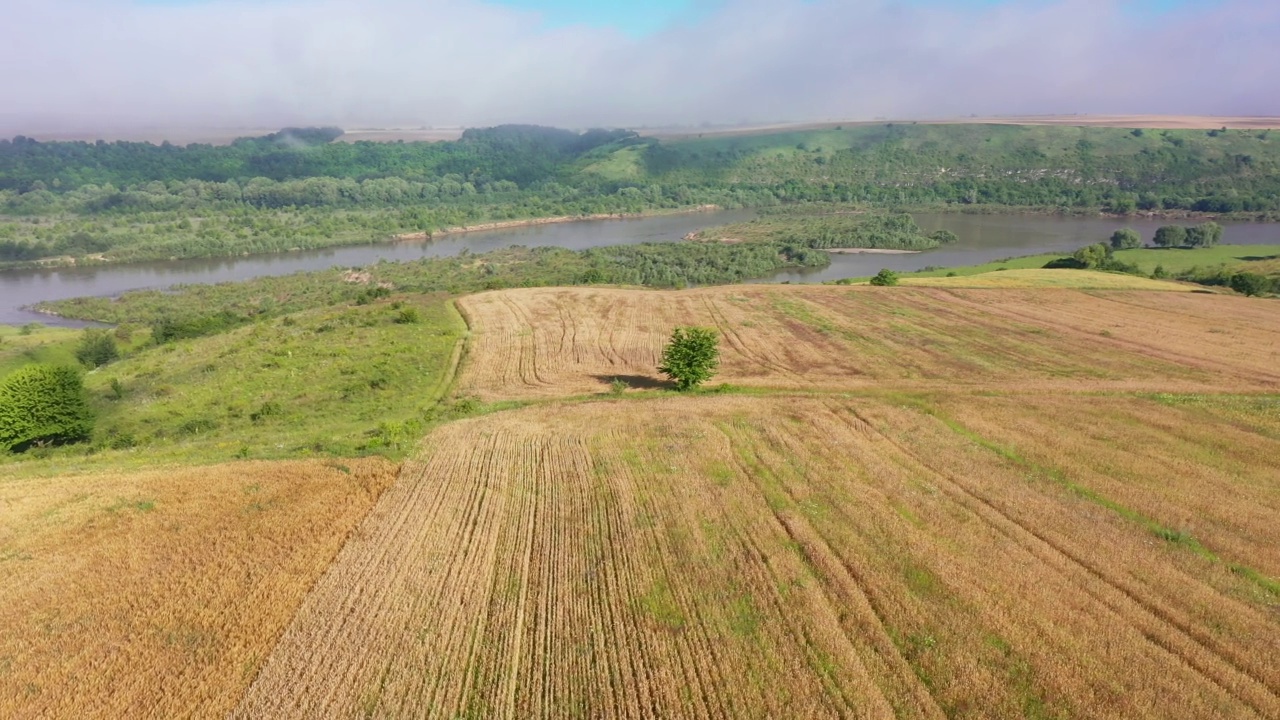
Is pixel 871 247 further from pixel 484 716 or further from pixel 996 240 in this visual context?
pixel 484 716

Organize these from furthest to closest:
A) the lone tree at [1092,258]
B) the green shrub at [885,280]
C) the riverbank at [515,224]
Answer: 1. the riverbank at [515,224]
2. the lone tree at [1092,258]
3. the green shrub at [885,280]

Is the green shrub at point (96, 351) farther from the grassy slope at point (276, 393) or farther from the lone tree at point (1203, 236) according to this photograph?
the lone tree at point (1203, 236)

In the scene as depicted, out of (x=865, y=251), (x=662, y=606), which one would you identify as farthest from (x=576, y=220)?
(x=662, y=606)

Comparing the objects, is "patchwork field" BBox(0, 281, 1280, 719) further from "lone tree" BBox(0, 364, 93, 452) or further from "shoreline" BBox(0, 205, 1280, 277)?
"shoreline" BBox(0, 205, 1280, 277)

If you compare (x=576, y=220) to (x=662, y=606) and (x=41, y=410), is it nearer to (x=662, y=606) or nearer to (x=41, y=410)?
(x=41, y=410)

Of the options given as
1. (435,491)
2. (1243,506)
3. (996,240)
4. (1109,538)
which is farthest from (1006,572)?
(996,240)

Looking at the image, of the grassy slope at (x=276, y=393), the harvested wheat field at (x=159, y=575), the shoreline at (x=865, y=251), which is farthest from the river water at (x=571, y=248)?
the harvested wheat field at (x=159, y=575)
